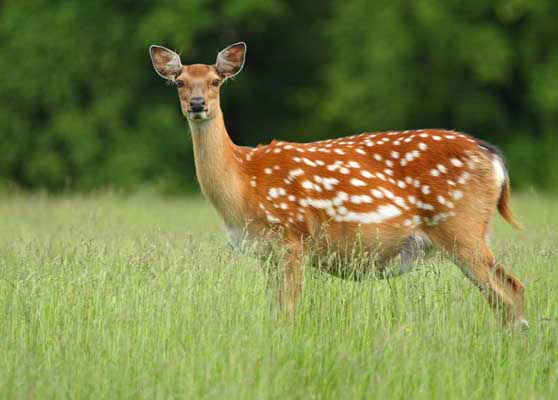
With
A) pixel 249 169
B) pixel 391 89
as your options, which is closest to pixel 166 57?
pixel 249 169

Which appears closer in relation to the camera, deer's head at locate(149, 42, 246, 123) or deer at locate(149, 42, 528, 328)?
deer at locate(149, 42, 528, 328)

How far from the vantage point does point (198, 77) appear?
7.64 meters

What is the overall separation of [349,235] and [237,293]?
1173 millimetres

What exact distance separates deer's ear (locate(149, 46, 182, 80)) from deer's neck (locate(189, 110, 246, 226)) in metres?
0.50

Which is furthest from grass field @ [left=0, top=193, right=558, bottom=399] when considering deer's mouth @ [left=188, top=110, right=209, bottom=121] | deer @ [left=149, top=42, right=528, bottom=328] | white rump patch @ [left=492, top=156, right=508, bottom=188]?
deer's mouth @ [left=188, top=110, right=209, bottom=121]

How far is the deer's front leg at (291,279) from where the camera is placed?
6.69m

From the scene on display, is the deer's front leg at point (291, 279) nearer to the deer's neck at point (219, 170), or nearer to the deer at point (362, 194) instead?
the deer at point (362, 194)

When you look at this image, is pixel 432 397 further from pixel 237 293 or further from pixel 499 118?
pixel 499 118

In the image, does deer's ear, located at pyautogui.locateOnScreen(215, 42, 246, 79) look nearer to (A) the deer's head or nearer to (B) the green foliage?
(A) the deer's head

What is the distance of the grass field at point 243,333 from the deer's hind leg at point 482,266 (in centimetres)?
9

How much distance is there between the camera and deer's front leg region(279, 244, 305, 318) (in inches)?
263

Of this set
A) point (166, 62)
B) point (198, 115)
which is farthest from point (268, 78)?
point (198, 115)

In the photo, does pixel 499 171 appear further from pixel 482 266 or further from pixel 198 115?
pixel 198 115

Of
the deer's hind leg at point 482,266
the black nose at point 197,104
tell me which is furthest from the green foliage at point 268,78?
the black nose at point 197,104
